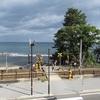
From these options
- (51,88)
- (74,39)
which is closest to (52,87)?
(51,88)

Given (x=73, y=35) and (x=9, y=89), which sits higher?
(x=73, y=35)

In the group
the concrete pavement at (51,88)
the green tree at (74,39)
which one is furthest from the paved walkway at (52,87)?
the green tree at (74,39)

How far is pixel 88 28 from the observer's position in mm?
50125

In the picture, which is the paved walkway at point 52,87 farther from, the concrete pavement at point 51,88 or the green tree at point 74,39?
the green tree at point 74,39

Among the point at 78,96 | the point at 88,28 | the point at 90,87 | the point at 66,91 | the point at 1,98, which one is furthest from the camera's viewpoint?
the point at 88,28

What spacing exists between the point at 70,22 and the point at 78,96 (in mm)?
37085

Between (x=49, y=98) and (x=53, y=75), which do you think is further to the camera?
(x=53, y=75)

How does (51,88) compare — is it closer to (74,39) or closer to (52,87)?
(52,87)

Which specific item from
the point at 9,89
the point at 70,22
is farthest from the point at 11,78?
the point at 70,22

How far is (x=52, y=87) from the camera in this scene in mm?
23922

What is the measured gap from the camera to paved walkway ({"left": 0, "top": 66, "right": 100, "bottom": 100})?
2130 centimetres

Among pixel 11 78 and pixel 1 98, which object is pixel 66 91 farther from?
pixel 11 78

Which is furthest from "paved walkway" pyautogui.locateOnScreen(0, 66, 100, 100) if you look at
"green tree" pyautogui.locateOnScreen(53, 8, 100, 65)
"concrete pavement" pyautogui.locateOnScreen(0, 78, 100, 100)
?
"green tree" pyautogui.locateOnScreen(53, 8, 100, 65)

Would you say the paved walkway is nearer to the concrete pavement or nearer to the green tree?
the concrete pavement
